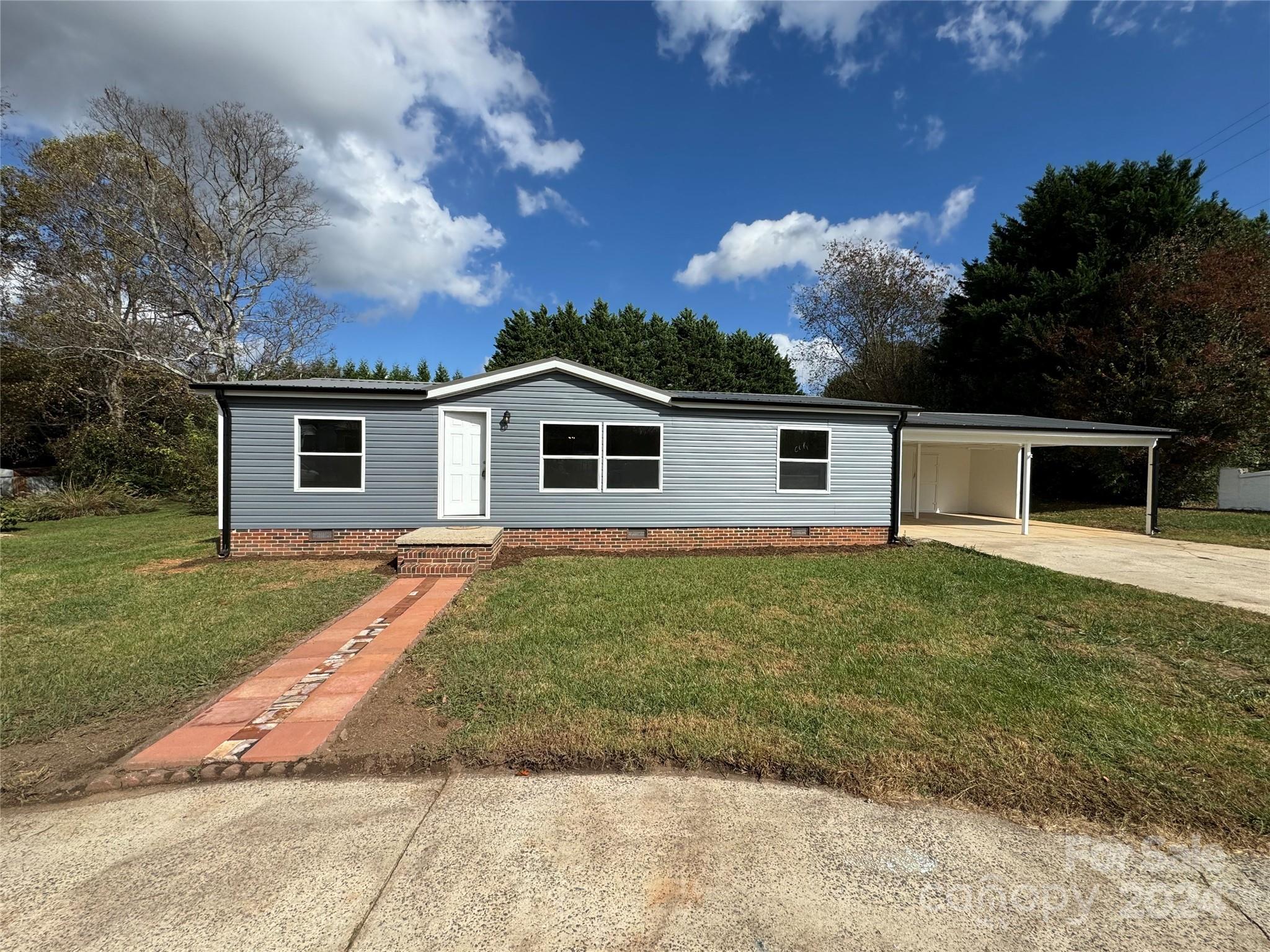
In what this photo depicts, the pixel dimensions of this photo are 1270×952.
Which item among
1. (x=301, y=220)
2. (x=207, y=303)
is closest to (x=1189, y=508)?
(x=301, y=220)

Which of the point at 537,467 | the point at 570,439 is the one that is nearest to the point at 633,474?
the point at 570,439

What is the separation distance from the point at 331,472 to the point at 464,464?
6.73ft

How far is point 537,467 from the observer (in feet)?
30.5

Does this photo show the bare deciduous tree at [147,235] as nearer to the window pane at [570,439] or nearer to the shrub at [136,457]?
the shrub at [136,457]

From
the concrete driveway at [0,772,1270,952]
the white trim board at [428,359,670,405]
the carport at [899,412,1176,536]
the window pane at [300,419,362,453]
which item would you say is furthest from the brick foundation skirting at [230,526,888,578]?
the concrete driveway at [0,772,1270,952]

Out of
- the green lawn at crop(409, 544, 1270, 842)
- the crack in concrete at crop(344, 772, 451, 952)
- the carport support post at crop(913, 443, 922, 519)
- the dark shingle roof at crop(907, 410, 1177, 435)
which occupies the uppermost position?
the dark shingle roof at crop(907, 410, 1177, 435)

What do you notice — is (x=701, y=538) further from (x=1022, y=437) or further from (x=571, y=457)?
(x=1022, y=437)

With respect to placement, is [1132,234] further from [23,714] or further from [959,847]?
[23,714]

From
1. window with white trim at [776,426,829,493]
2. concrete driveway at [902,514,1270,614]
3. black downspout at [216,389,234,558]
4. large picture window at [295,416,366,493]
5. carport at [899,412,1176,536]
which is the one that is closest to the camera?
concrete driveway at [902,514,1270,614]

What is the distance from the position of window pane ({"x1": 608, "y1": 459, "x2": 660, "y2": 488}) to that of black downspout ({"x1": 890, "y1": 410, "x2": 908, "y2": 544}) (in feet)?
14.6

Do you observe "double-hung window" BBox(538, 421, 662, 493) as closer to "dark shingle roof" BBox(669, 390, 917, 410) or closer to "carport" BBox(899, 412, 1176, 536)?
"dark shingle roof" BBox(669, 390, 917, 410)

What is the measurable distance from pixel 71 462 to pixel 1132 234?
34.6 m

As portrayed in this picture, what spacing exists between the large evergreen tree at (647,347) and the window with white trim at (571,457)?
17203 mm

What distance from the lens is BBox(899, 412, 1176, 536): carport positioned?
11.3 metres
